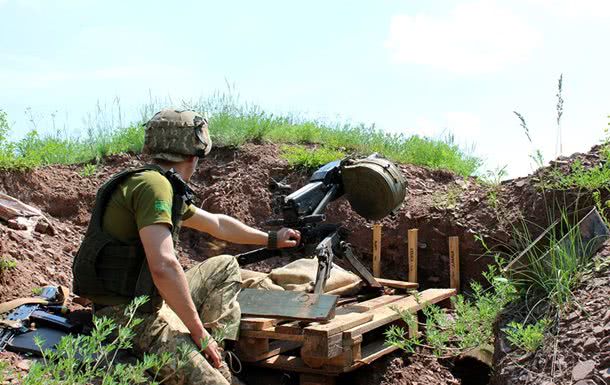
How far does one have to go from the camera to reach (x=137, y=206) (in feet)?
12.4

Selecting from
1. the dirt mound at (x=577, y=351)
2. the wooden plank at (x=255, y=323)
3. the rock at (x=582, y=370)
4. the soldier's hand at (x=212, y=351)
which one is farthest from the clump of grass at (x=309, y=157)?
the rock at (x=582, y=370)

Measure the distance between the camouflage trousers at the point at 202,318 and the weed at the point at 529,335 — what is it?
163 centimetres

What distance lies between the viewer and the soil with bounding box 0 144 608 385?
723 centimetres

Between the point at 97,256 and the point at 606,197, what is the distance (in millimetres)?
4650

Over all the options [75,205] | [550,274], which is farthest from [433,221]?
[75,205]

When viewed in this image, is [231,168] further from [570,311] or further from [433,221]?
[570,311]

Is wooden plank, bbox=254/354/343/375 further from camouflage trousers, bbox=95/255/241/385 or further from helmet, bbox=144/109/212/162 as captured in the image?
helmet, bbox=144/109/212/162

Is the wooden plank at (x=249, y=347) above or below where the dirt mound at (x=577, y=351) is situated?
below

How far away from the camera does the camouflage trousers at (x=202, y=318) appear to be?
3816 mm

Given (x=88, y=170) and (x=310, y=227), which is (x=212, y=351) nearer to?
(x=310, y=227)

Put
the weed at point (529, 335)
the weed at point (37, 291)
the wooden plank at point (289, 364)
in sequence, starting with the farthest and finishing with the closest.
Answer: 1. the weed at point (37, 291)
2. the wooden plank at point (289, 364)
3. the weed at point (529, 335)

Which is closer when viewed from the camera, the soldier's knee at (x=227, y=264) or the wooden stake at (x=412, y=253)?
the soldier's knee at (x=227, y=264)

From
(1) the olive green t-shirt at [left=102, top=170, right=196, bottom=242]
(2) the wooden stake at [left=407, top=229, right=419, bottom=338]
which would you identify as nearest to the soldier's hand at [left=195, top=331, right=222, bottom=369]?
(1) the olive green t-shirt at [left=102, top=170, right=196, bottom=242]

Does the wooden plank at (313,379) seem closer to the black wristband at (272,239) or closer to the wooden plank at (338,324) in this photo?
the wooden plank at (338,324)
